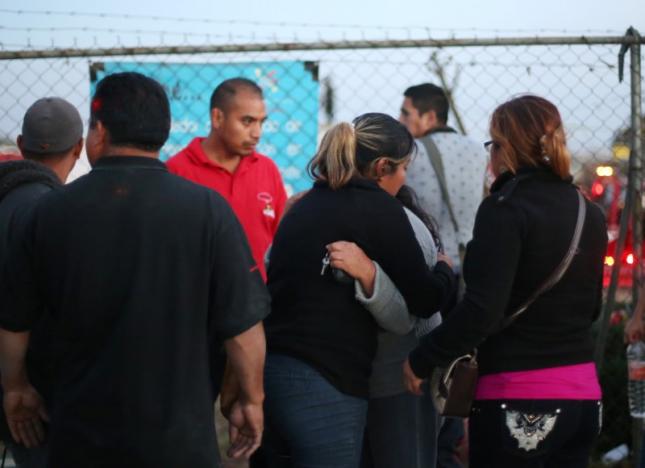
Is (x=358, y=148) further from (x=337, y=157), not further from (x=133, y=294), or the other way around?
(x=133, y=294)

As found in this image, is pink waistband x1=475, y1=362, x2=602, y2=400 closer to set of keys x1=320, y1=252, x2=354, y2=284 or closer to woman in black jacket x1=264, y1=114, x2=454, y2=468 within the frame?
woman in black jacket x1=264, y1=114, x2=454, y2=468

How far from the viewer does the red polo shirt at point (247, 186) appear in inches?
218

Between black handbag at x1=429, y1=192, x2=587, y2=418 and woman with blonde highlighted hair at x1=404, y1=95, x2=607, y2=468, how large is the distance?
0.01 metres

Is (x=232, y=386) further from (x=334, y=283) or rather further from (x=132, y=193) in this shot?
(x=132, y=193)

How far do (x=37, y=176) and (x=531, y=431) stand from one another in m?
1.82

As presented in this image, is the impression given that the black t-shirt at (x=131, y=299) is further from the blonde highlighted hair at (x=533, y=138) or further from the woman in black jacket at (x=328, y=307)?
the blonde highlighted hair at (x=533, y=138)

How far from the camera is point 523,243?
3332 millimetres

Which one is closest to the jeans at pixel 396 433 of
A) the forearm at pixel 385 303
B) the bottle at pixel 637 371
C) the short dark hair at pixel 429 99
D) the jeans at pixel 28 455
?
the forearm at pixel 385 303

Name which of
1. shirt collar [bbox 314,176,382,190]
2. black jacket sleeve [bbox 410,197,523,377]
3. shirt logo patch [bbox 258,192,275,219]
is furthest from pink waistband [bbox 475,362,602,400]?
shirt logo patch [bbox 258,192,275,219]

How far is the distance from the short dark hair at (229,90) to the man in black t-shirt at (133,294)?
8.27 feet

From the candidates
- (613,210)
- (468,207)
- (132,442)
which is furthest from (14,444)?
(613,210)

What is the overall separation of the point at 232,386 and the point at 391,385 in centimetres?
64

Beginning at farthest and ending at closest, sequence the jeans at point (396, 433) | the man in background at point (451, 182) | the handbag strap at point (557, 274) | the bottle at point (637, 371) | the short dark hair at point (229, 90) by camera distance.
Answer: the man in background at point (451, 182) < the short dark hair at point (229, 90) < the bottle at point (637, 371) < the jeans at point (396, 433) < the handbag strap at point (557, 274)

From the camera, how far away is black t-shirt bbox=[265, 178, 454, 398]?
345 centimetres
